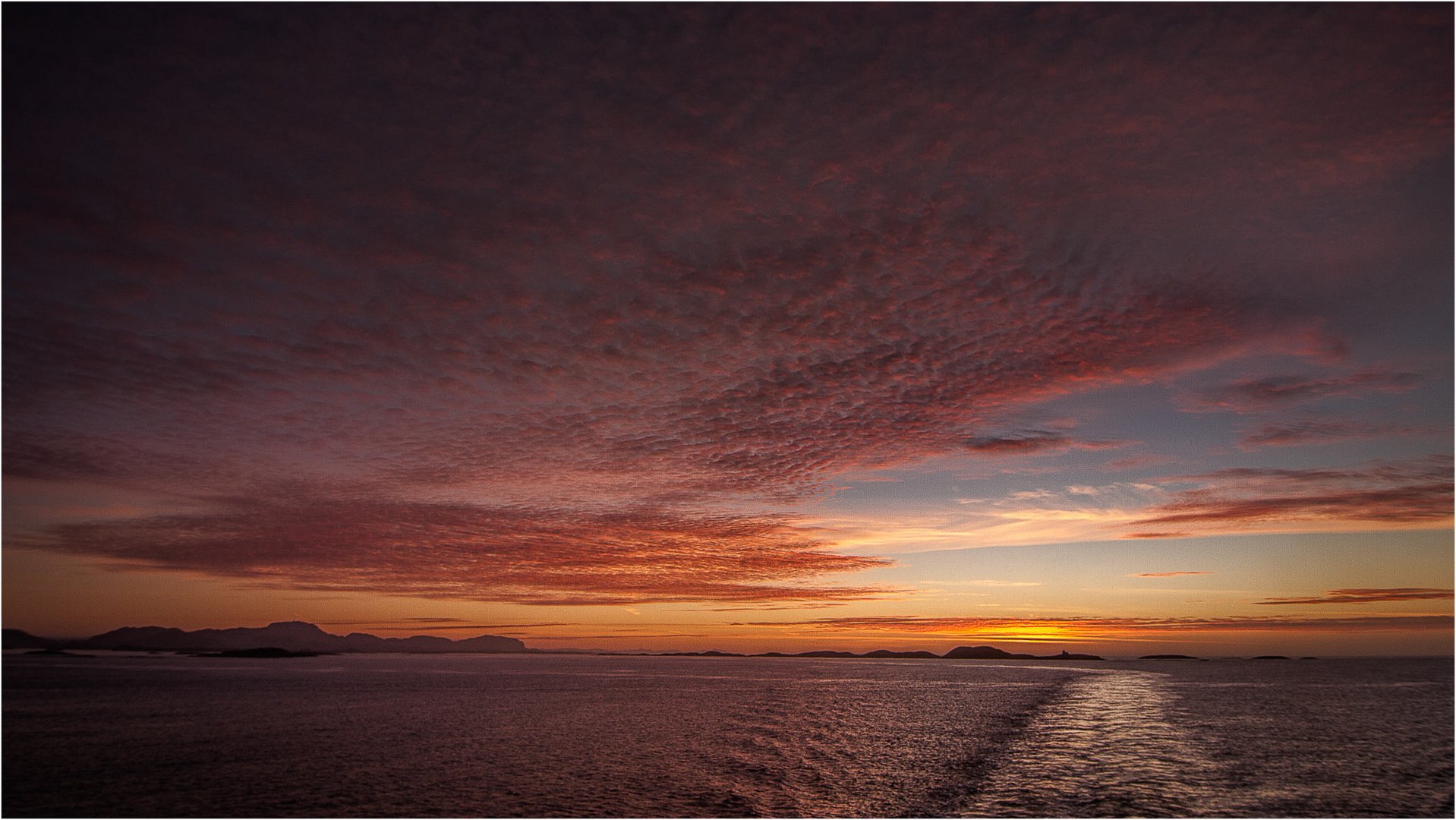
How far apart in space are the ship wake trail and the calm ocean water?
0.15 metres

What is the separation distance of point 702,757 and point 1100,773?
1726 centimetres

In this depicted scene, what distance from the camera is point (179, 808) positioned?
2541cm

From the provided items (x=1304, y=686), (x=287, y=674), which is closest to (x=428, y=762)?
(x=287, y=674)

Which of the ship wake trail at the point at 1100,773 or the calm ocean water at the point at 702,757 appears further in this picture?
the calm ocean water at the point at 702,757

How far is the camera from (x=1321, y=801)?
94.0ft

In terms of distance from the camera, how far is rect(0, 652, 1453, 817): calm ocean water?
27.2 metres

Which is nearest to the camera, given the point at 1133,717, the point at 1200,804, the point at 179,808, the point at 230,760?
the point at 179,808

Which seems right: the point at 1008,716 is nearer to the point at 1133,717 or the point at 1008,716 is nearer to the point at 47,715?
the point at 1133,717

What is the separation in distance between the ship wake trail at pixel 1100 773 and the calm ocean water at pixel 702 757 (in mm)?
152

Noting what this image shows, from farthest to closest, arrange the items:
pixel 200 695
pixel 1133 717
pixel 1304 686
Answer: pixel 1304 686 < pixel 200 695 < pixel 1133 717

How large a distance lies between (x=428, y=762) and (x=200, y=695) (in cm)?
4855

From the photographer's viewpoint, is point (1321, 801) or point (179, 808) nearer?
point (179, 808)

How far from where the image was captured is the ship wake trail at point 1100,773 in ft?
88.5

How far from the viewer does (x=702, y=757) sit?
3691cm
